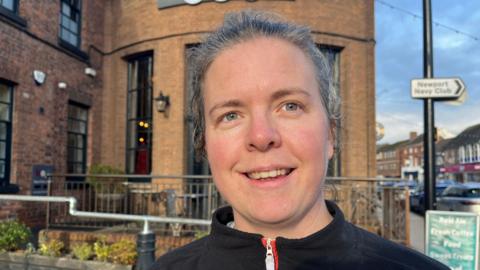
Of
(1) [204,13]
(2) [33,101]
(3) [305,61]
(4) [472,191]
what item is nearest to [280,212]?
(3) [305,61]

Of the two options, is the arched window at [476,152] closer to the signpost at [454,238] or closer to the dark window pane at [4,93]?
the signpost at [454,238]

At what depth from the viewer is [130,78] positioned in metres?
10.7

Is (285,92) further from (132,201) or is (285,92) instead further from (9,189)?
(132,201)

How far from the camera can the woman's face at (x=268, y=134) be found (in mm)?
1151

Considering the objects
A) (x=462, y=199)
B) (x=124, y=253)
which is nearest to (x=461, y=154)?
(x=462, y=199)

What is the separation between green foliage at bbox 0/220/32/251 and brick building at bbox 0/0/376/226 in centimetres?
257

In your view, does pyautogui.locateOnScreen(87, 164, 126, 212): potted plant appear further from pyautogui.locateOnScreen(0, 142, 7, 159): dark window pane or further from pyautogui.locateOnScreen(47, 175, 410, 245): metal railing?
pyautogui.locateOnScreen(0, 142, 7, 159): dark window pane

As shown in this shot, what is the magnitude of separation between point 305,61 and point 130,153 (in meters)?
9.69

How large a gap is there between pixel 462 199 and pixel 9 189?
12.9 metres

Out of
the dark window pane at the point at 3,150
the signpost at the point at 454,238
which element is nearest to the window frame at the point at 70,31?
the dark window pane at the point at 3,150

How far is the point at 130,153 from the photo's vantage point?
1040 cm

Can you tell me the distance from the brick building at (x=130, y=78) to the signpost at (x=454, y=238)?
14.7 feet

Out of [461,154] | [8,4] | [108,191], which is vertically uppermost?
[8,4]

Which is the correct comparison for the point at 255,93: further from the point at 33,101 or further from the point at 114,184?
the point at 33,101
